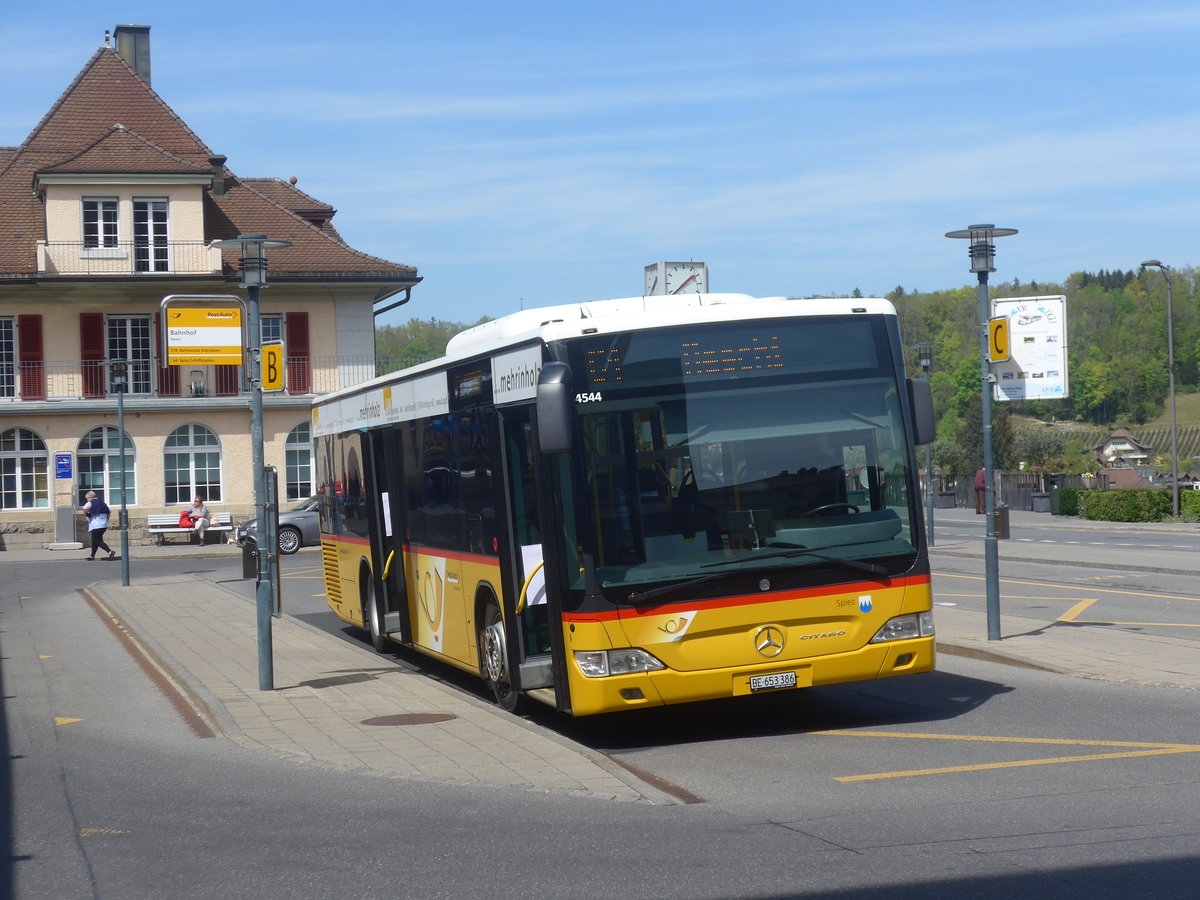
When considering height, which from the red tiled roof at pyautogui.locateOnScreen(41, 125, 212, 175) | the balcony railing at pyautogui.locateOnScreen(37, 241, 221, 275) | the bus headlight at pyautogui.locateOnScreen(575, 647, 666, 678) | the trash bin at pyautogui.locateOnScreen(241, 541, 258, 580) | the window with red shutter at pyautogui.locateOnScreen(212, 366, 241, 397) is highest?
the red tiled roof at pyautogui.locateOnScreen(41, 125, 212, 175)

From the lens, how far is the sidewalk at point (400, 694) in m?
9.20

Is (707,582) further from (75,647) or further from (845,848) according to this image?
(75,647)

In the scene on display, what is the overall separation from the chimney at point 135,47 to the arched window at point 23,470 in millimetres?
16289

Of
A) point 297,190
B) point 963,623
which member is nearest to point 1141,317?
point 297,190

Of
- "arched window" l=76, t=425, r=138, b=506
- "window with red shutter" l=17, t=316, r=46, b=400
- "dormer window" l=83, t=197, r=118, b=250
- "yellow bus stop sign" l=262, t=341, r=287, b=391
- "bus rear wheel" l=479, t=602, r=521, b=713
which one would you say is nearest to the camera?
"bus rear wheel" l=479, t=602, r=521, b=713

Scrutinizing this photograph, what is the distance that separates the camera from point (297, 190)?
53594 mm

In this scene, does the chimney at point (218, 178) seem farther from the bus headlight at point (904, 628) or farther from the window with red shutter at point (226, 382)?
the bus headlight at point (904, 628)

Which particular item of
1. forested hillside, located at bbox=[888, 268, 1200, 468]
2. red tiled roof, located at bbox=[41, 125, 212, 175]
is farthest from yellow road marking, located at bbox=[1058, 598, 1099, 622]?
forested hillside, located at bbox=[888, 268, 1200, 468]

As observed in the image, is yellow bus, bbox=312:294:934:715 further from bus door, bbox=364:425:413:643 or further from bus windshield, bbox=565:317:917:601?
bus door, bbox=364:425:413:643

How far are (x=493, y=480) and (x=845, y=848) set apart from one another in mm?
4984

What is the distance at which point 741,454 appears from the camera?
974cm

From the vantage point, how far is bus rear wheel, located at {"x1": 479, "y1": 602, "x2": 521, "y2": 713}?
1139cm

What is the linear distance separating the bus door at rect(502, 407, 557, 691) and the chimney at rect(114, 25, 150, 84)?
49342mm

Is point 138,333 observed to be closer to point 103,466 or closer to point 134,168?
point 103,466
